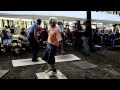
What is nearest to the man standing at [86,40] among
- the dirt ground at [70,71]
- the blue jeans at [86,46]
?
the blue jeans at [86,46]

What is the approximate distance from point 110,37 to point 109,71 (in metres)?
10.3

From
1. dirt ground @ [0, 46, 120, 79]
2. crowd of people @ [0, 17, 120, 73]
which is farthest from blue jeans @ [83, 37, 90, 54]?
dirt ground @ [0, 46, 120, 79]

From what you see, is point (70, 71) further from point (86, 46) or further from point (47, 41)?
point (47, 41)

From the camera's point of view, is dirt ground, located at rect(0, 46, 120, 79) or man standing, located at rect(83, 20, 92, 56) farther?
man standing, located at rect(83, 20, 92, 56)

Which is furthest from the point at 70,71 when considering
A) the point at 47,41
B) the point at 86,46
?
the point at 47,41

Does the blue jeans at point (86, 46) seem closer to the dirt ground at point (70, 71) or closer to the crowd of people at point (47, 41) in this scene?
the crowd of people at point (47, 41)

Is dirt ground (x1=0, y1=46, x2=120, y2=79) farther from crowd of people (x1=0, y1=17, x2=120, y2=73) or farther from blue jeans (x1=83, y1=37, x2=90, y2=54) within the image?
blue jeans (x1=83, y1=37, x2=90, y2=54)

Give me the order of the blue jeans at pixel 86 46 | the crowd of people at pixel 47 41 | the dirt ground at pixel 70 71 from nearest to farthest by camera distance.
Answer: the dirt ground at pixel 70 71 → the crowd of people at pixel 47 41 → the blue jeans at pixel 86 46

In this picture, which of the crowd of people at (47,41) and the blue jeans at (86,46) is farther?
the blue jeans at (86,46)

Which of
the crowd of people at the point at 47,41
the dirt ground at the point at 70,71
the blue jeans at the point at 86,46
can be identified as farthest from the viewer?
the blue jeans at the point at 86,46

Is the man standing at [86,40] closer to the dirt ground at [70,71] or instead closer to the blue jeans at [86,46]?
the blue jeans at [86,46]

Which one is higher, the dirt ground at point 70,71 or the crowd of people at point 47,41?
the crowd of people at point 47,41
